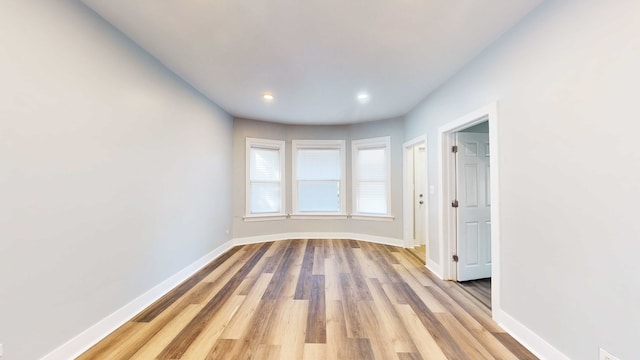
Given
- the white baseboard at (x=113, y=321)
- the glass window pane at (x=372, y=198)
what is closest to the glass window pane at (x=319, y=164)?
the glass window pane at (x=372, y=198)

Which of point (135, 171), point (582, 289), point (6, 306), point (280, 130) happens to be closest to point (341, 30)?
point (135, 171)

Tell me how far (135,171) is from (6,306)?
127 cm

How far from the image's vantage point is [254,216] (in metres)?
5.15

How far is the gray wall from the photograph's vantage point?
16.5ft

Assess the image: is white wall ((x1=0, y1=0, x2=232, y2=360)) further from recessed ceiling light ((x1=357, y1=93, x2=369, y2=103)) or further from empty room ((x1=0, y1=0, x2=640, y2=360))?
recessed ceiling light ((x1=357, y1=93, x2=369, y2=103))

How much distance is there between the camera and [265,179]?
17.7 ft

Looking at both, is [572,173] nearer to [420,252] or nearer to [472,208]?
[472,208]

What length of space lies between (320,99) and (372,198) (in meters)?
2.59

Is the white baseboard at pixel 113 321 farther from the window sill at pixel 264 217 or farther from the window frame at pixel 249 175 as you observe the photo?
the window frame at pixel 249 175

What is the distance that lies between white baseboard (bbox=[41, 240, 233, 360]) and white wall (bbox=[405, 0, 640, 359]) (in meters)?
3.38

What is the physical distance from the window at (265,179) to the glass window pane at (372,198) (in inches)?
68.2

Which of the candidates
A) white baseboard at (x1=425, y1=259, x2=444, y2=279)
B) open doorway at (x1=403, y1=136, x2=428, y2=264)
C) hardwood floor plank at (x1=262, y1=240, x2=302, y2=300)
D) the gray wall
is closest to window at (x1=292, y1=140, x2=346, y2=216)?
the gray wall

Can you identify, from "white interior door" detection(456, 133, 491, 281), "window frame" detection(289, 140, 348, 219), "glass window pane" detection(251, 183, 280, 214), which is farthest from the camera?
"window frame" detection(289, 140, 348, 219)

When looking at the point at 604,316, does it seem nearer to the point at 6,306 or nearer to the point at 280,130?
the point at 6,306
